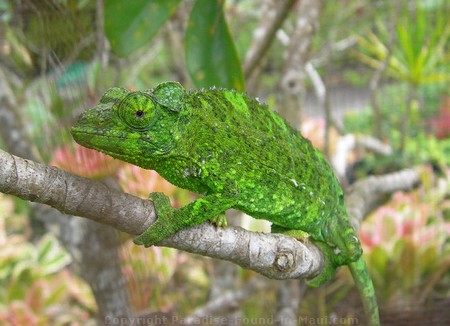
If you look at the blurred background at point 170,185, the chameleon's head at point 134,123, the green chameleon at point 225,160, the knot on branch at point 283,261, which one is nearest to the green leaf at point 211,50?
the blurred background at point 170,185

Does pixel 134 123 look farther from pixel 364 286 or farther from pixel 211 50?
pixel 364 286

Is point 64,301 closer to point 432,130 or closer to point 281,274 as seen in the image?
point 281,274

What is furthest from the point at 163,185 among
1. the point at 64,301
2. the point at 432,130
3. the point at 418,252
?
the point at 432,130

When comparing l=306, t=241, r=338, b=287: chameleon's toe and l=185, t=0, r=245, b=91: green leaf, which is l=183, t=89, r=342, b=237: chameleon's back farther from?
l=185, t=0, r=245, b=91: green leaf

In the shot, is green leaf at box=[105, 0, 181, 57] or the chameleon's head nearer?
the chameleon's head

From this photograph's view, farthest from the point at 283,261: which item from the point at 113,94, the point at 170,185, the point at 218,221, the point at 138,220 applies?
the point at 170,185

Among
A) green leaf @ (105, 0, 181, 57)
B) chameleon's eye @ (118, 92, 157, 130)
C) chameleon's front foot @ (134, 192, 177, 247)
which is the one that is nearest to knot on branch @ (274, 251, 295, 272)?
chameleon's front foot @ (134, 192, 177, 247)
